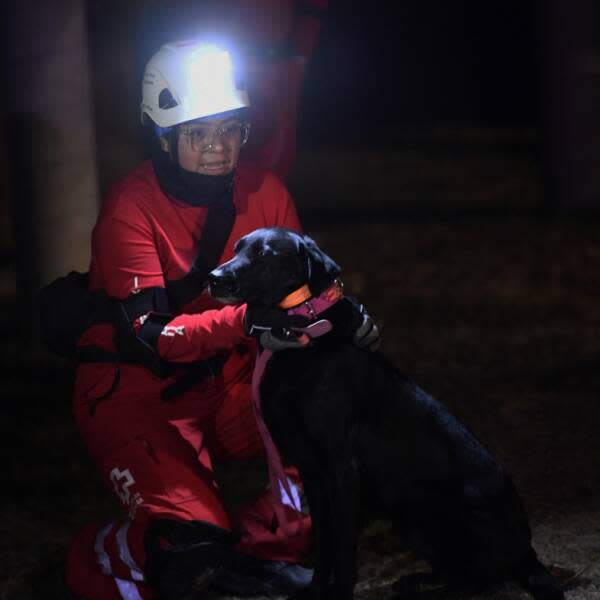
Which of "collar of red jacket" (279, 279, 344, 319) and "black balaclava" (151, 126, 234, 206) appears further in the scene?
"black balaclava" (151, 126, 234, 206)

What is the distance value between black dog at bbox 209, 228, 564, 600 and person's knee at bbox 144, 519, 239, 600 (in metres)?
0.35

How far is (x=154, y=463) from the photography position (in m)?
3.99

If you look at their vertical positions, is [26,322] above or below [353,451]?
below

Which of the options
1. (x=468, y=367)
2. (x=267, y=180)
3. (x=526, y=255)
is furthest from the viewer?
(x=526, y=255)

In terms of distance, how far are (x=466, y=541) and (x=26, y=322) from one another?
4.34m

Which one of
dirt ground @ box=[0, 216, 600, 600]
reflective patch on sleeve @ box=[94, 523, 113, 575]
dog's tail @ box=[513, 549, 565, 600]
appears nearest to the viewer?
dog's tail @ box=[513, 549, 565, 600]

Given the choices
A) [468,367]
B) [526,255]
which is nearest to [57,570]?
[468,367]

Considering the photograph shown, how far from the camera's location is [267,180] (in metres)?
4.32

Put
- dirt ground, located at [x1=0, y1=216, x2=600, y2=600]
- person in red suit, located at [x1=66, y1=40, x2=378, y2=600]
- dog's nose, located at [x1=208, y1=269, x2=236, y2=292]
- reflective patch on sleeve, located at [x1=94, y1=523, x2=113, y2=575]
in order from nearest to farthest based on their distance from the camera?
dog's nose, located at [x1=208, y1=269, x2=236, y2=292]
person in red suit, located at [x1=66, y1=40, x2=378, y2=600]
reflective patch on sleeve, located at [x1=94, y1=523, x2=113, y2=575]
dirt ground, located at [x1=0, y1=216, x2=600, y2=600]

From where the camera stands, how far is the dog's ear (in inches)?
145

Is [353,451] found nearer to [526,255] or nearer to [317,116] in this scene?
[526,255]

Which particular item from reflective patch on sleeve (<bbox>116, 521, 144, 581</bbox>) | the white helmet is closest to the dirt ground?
reflective patch on sleeve (<bbox>116, 521, 144, 581</bbox>)

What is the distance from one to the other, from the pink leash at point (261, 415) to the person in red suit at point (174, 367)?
0.56 feet

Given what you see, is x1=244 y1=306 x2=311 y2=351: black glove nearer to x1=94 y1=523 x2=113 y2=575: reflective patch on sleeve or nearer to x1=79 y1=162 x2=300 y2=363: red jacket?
x1=79 y1=162 x2=300 y2=363: red jacket
